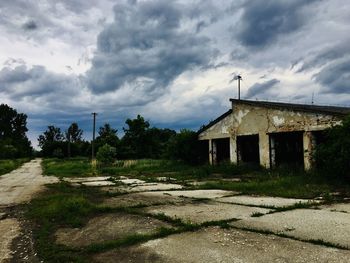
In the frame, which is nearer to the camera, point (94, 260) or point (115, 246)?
point (94, 260)

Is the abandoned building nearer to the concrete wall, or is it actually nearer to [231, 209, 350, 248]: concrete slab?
the concrete wall

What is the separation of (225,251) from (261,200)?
4729 millimetres

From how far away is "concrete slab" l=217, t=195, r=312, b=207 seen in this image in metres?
8.72

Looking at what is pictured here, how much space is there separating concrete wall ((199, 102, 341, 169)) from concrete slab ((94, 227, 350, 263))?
11640mm

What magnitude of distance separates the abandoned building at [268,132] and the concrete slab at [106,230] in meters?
11.3

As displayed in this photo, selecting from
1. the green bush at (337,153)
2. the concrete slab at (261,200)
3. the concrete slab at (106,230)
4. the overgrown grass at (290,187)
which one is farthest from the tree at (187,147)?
the concrete slab at (106,230)

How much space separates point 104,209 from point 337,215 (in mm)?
5029

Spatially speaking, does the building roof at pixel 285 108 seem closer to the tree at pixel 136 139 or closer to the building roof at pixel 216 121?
the building roof at pixel 216 121

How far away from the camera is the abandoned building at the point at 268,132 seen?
17.0 m

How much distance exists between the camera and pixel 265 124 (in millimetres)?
19484

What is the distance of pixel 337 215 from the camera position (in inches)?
279

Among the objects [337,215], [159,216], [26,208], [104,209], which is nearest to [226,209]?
[159,216]

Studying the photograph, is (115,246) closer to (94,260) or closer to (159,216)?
(94,260)

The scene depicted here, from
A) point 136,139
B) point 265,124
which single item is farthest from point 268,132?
point 136,139
